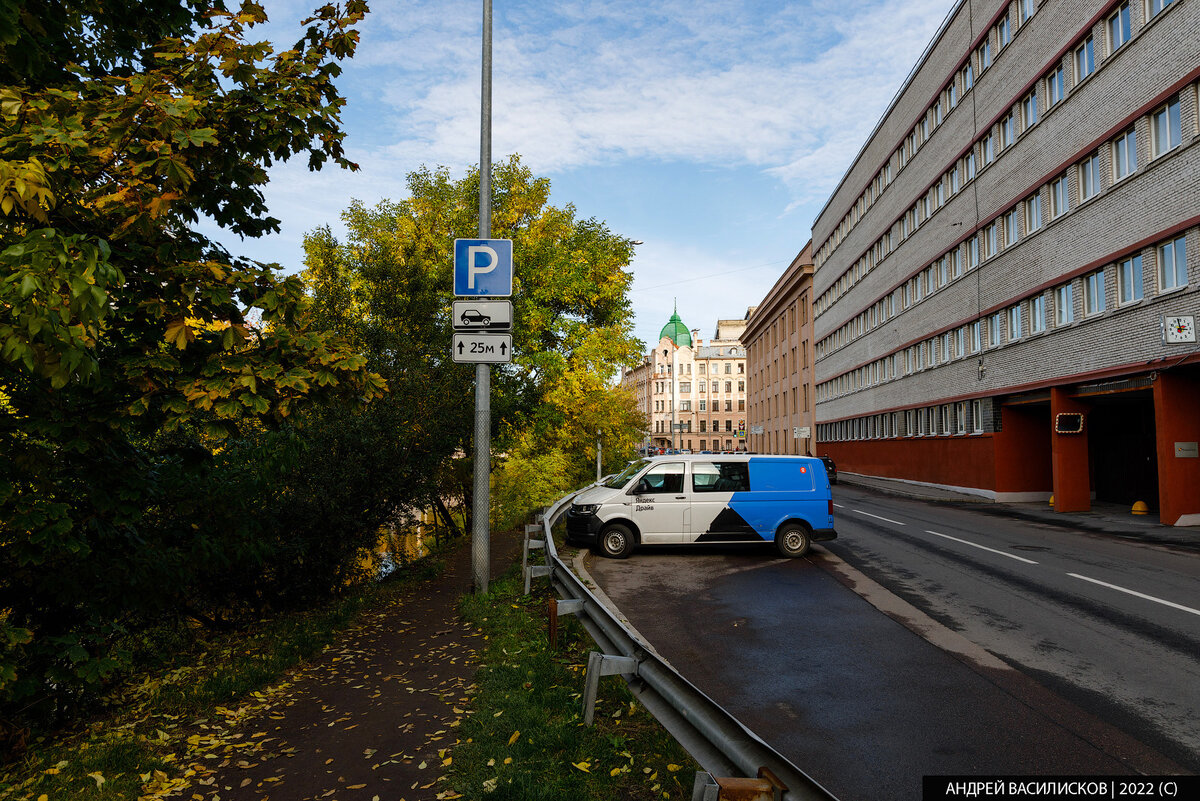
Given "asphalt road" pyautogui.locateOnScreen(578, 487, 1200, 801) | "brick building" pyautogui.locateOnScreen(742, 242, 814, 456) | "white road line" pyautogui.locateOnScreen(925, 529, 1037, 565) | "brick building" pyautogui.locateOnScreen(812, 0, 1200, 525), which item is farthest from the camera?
"brick building" pyautogui.locateOnScreen(742, 242, 814, 456)

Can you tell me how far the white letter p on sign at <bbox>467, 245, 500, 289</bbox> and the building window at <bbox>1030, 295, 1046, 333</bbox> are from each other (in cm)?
2167

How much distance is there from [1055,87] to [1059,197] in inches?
142

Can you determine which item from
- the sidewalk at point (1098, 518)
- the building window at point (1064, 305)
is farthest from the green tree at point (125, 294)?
the building window at point (1064, 305)

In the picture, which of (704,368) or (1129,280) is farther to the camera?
(704,368)

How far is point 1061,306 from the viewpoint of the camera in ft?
79.7

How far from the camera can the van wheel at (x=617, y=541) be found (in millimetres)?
14305

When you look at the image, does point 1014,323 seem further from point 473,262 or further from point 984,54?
point 473,262

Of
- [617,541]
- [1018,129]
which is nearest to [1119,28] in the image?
[1018,129]

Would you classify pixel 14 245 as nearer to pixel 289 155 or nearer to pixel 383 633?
pixel 289 155

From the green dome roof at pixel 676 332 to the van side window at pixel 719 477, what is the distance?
4793 inches

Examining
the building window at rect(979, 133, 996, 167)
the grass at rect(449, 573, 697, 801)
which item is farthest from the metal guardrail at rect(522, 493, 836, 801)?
the building window at rect(979, 133, 996, 167)

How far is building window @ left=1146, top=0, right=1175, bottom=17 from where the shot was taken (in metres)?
18.9

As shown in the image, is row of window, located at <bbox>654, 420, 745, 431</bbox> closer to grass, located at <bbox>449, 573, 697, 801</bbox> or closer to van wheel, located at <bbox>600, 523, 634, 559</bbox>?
van wheel, located at <bbox>600, 523, 634, 559</bbox>

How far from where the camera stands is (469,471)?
22.5m
